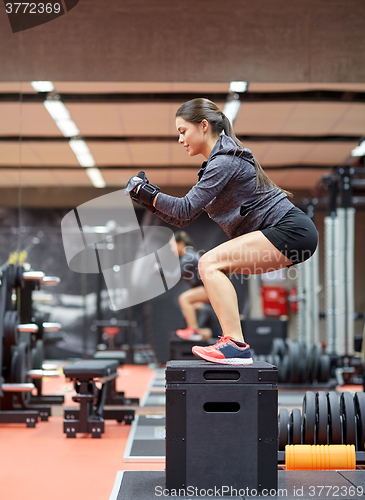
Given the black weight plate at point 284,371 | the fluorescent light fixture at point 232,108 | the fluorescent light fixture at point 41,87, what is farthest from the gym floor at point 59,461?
the fluorescent light fixture at point 232,108

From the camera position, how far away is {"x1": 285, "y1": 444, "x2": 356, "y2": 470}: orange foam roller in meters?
2.63

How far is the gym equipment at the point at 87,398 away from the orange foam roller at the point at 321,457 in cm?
155

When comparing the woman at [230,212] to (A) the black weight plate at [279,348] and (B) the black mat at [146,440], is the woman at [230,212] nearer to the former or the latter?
(B) the black mat at [146,440]

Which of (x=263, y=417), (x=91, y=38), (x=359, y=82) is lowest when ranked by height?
(x=263, y=417)

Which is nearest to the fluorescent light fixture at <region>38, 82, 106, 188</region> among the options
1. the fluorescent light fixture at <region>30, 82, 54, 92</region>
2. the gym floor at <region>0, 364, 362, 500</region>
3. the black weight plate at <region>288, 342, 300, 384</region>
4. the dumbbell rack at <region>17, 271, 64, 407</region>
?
the fluorescent light fixture at <region>30, 82, 54, 92</region>

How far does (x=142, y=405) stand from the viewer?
179 inches

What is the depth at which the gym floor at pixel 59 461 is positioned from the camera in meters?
2.46

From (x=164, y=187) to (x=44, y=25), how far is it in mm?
1624

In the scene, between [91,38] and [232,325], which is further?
[91,38]

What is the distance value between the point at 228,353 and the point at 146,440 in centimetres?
158

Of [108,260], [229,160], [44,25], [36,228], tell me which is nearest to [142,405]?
[108,260]

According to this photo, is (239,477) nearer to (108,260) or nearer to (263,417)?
(263,417)

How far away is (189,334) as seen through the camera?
477cm

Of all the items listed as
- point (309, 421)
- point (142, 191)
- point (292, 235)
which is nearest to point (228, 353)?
point (292, 235)
